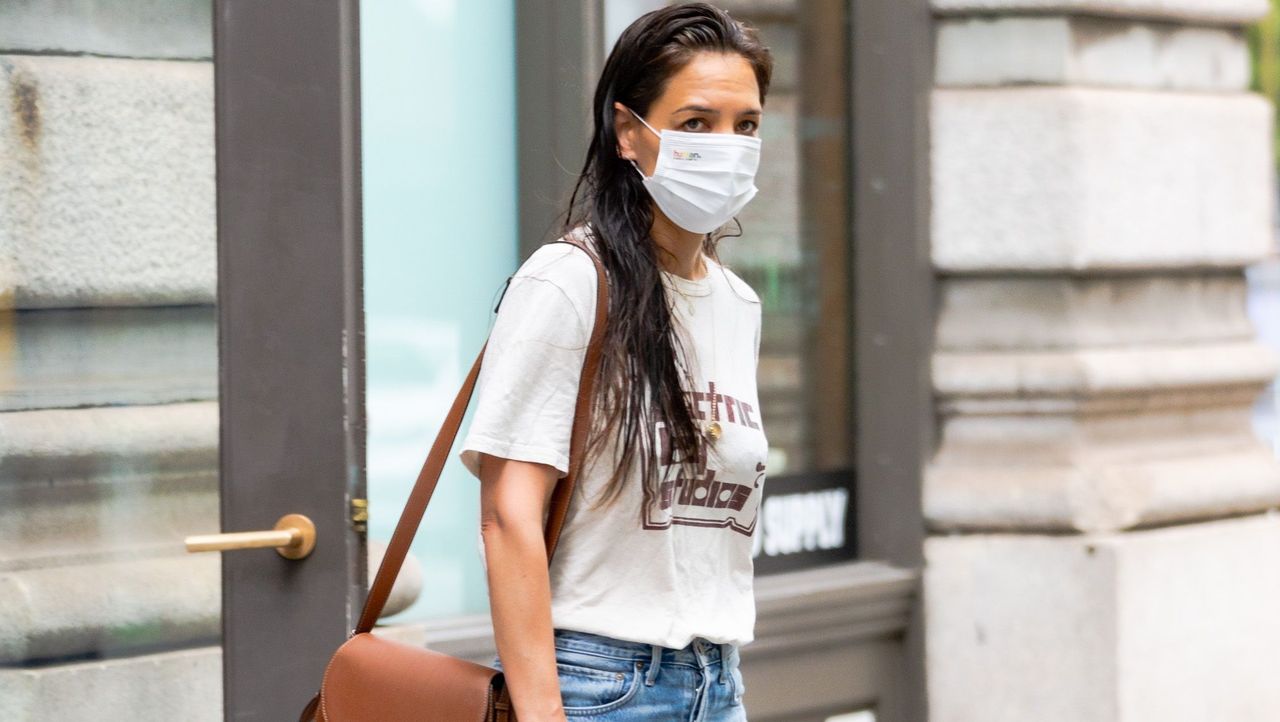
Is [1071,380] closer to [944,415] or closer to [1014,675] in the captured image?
[944,415]

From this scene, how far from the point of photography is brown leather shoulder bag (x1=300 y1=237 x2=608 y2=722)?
6.33 ft

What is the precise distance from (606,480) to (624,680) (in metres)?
0.24

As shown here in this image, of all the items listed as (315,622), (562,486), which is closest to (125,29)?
(315,622)

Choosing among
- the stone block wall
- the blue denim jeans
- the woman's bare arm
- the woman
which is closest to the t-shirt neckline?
the woman

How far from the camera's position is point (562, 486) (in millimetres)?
1957

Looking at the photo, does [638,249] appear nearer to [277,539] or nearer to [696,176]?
[696,176]

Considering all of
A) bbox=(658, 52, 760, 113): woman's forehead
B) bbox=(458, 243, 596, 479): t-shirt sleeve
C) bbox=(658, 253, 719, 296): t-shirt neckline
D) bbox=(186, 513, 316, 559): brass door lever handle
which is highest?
bbox=(658, 52, 760, 113): woman's forehead

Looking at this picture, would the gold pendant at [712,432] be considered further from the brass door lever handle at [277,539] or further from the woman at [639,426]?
the brass door lever handle at [277,539]

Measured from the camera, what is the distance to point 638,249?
2047 millimetres

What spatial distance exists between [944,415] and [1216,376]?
815 millimetres

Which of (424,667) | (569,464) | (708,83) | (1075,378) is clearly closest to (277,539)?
(424,667)

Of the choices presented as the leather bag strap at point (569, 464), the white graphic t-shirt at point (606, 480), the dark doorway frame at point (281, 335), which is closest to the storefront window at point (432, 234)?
the dark doorway frame at point (281, 335)

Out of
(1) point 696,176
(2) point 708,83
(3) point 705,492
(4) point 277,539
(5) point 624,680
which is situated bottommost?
(5) point 624,680

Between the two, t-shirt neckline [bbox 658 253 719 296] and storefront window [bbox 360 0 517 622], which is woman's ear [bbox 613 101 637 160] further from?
storefront window [bbox 360 0 517 622]
